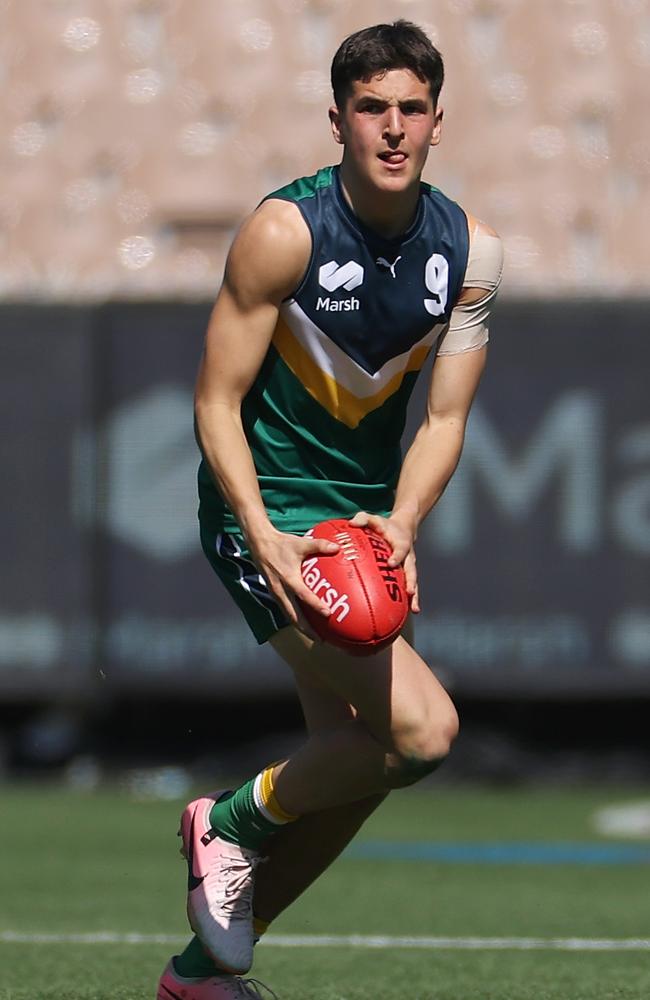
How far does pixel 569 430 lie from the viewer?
40.1 ft

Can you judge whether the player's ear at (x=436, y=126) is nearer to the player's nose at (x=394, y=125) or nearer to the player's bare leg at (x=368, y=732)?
the player's nose at (x=394, y=125)

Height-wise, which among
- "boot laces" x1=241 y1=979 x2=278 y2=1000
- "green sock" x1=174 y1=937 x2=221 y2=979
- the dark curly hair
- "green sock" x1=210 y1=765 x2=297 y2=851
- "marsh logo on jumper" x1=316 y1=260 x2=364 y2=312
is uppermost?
the dark curly hair

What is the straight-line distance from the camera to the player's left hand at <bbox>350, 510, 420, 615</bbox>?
4.63 metres

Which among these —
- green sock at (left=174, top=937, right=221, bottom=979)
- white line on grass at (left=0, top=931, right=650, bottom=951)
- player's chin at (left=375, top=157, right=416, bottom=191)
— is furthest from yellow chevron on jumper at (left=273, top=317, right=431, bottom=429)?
white line on grass at (left=0, top=931, right=650, bottom=951)

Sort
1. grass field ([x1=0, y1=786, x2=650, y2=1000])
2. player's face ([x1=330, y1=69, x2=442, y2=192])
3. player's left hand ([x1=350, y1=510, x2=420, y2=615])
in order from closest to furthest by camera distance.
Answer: player's left hand ([x1=350, y1=510, x2=420, y2=615]), player's face ([x1=330, y1=69, x2=442, y2=192]), grass field ([x1=0, y1=786, x2=650, y2=1000])

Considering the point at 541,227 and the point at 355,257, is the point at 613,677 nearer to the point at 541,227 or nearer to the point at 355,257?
the point at 541,227

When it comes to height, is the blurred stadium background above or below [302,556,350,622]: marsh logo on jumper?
below

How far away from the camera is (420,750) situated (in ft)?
15.6

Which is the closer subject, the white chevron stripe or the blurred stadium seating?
the white chevron stripe

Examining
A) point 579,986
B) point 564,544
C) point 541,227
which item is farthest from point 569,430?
point 579,986

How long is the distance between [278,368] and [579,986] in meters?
1.94

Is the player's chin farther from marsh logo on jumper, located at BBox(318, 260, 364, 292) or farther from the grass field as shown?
the grass field

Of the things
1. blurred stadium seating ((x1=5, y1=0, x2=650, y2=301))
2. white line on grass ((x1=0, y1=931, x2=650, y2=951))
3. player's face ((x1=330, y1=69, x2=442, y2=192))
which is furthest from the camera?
blurred stadium seating ((x1=5, y1=0, x2=650, y2=301))

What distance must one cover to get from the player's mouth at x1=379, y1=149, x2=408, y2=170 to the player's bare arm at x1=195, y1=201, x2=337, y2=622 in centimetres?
24
